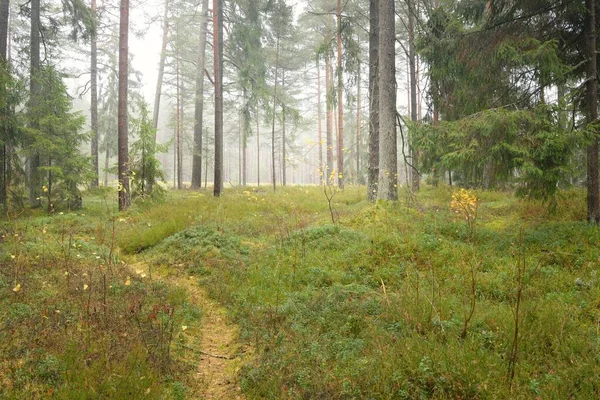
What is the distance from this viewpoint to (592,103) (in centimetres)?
675

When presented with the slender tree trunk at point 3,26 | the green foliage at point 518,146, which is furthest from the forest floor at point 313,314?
the slender tree trunk at point 3,26

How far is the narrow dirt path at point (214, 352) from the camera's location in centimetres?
355

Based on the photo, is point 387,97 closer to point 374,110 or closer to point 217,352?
point 374,110

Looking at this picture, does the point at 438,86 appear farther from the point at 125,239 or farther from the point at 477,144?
the point at 125,239

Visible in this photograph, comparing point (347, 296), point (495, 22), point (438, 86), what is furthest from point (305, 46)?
point (347, 296)

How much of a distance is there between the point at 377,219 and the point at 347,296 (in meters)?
3.60

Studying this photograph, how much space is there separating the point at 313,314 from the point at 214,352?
54.1 inches

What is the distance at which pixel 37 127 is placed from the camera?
1155 cm

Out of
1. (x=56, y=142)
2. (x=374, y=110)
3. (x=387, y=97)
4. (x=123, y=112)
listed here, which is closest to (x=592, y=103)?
(x=387, y=97)

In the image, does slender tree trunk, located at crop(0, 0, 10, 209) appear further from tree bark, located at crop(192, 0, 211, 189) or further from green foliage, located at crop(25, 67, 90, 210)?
tree bark, located at crop(192, 0, 211, 189)

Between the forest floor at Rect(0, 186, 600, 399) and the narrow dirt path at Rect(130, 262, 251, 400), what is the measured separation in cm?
2

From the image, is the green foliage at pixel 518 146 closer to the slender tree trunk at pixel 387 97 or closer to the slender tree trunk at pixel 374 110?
the slender tree trunk at pixel 387 97

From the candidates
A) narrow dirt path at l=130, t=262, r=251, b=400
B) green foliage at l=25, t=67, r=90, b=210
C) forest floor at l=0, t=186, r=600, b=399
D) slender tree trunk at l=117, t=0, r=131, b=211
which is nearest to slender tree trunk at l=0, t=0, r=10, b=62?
green foliage at l=25, t=67, r=90, b=210

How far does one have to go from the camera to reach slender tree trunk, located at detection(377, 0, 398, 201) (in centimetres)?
923
